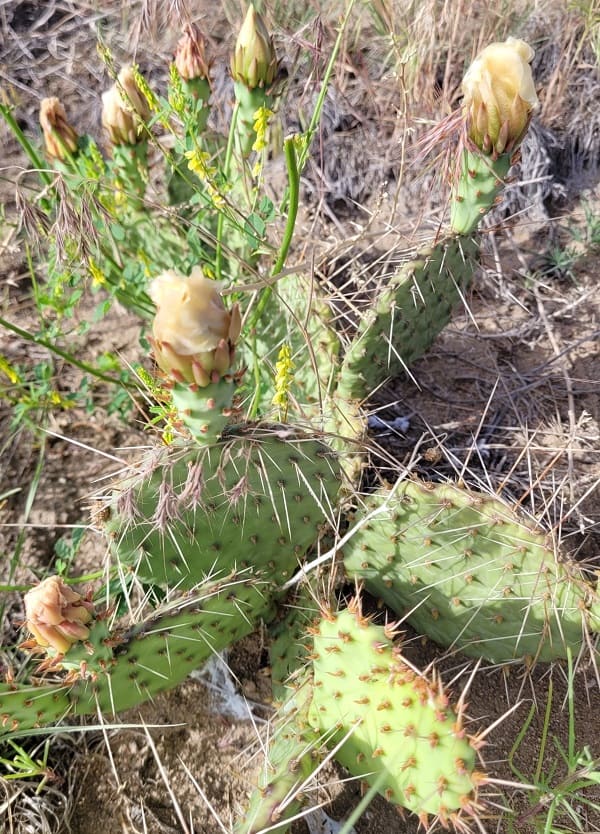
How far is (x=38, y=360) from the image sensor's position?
204 centimetres

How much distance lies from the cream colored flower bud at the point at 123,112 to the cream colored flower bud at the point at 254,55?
274 mm

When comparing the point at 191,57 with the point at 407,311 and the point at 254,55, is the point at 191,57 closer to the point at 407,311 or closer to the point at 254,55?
the point at 254,55

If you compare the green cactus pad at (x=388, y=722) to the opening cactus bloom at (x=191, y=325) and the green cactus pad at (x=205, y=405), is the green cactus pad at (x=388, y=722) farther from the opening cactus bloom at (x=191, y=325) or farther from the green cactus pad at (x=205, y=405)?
the opening cactus bloom at (x=191, y=325)

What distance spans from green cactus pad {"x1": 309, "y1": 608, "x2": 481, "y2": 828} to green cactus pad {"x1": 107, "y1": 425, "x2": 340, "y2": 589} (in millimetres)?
218

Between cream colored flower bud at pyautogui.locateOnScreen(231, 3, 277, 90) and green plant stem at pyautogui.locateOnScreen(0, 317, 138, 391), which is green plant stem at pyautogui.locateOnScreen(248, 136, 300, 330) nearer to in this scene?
cream colored flower bud at pyautogui.locateOnScreen(231, 3, 277, 90)

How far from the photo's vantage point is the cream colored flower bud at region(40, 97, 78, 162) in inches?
56.3

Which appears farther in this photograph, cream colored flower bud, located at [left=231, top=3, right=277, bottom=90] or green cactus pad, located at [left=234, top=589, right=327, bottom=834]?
cream colored flower bud, located at [left=231, top=3, right=277, bottom=90]

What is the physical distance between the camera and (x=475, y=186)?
4.00ft

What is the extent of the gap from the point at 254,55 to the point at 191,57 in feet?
0.76

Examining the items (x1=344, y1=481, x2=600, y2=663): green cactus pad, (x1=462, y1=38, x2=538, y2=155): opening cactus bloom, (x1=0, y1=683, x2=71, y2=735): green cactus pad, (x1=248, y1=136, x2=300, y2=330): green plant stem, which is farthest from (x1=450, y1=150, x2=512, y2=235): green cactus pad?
(x1=0, y1=683, x2=71, y2=735): green cactus pad

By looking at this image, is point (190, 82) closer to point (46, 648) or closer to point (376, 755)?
point (46, 648)

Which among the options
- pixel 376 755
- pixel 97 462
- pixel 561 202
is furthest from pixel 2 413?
pixel 561 202

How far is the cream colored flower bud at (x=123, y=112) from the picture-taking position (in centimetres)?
142

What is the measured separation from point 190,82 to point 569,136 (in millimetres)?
1532
